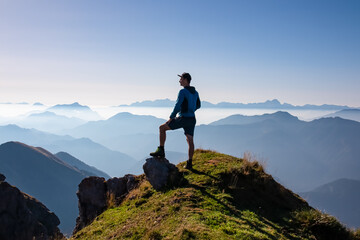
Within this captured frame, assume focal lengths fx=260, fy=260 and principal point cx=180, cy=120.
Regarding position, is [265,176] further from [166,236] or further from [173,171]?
[166,236]

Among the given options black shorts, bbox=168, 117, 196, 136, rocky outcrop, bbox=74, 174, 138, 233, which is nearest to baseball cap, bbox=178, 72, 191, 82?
black shorts, bbox=168, 117, 196, 136

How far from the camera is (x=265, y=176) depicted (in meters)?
11.4

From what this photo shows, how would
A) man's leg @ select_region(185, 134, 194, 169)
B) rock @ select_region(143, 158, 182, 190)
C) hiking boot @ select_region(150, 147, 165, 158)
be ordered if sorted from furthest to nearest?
1. man's leg @ select_region(185, 134, 194, 169)
2. hiking boot @ select_region(150, 147, 165, 158)
3. rock @ select_region(143, 158, 182, 190)

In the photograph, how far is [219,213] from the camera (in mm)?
7992

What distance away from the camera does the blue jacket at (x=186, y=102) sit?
10.5 metres

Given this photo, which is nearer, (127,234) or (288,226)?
(127,234)

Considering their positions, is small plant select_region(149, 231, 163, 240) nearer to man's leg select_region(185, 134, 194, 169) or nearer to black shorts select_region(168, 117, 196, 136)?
black shorts select_region(168, 117, 196, 136)

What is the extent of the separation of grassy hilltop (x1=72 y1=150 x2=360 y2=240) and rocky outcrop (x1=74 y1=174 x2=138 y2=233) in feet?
5.16

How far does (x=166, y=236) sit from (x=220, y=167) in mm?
5839

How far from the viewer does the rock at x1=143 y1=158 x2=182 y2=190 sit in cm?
1056

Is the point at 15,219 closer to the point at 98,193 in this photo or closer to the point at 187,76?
the point at 98,193

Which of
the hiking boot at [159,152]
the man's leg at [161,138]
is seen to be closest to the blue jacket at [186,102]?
the man's leg at [161,138]

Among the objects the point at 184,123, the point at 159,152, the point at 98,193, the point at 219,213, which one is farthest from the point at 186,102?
the point at 98,193

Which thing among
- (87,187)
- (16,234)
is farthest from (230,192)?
(16,234)
